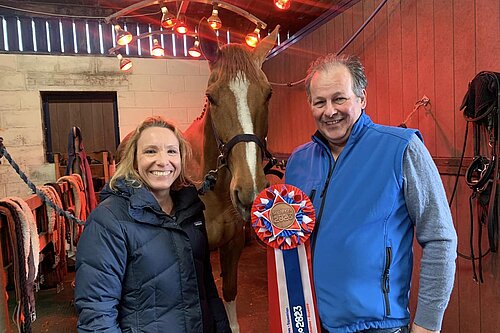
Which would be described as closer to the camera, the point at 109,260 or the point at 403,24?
the point at 109,260

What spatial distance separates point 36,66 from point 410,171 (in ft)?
16.4

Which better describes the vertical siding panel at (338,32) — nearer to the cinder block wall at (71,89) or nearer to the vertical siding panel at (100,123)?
the cinder block wall at (71,89)

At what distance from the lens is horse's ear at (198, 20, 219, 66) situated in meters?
1.64

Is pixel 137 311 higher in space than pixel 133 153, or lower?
lower

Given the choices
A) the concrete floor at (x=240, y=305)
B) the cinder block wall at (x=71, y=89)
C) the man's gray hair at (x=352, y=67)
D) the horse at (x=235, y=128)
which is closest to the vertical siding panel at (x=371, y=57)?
the horse at (x=235, y=128)

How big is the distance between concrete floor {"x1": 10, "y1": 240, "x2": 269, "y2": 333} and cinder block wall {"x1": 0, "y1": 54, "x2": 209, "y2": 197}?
1.65m

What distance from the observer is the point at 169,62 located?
207 inches

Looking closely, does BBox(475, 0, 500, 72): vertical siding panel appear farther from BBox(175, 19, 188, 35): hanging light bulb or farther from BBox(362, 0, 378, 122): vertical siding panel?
BBox(175, 19, 188, 35): hanging light bulb

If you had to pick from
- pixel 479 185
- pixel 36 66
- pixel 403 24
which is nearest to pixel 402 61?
pixel 403 24

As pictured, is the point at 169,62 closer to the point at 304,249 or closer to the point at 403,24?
the point at 403,24

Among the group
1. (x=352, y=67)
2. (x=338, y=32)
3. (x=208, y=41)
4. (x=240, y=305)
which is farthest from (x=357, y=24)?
(x=240, y=305)

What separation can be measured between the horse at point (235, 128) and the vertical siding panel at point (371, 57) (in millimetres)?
1257

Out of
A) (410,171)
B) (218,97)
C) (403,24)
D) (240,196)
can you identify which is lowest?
(240,196)

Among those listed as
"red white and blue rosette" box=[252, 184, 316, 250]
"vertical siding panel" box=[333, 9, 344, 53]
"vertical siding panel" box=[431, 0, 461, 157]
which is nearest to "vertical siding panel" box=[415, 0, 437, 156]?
"vertical siding panel" box=[431, 0, 461, 157]
